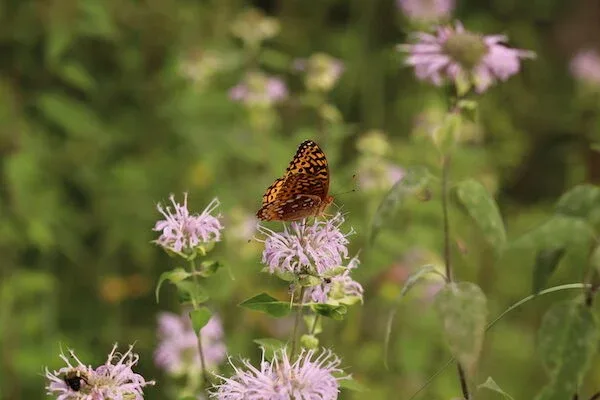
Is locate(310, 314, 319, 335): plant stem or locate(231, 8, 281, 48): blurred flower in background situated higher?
locate(231, 8, 281, 48): blurred flower in background

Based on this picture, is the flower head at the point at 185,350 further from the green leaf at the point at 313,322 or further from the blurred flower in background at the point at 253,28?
the blurred flower in background at the point at 253,28

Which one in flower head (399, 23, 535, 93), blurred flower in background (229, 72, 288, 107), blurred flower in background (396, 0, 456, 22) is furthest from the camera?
blurred flower in background (396, 0, 456, 22)

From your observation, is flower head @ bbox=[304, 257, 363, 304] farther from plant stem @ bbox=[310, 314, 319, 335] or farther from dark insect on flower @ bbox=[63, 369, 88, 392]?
dark insect on flower @ bbox=[63, 369, 88, 392]

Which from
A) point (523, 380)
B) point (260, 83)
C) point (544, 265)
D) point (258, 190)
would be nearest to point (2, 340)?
point (258, 190)

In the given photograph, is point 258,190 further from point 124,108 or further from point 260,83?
point 124,108

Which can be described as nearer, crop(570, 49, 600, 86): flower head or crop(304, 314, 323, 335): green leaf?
crop(304, 314, 323, 335): green leaf

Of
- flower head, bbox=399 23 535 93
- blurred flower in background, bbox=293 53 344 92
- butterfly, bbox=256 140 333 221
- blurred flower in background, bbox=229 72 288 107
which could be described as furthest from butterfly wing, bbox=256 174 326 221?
blurred flower in background, bbox=229 72 288 107

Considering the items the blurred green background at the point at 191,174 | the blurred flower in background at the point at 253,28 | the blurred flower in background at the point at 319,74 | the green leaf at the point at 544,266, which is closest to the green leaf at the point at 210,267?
the green leaf at the point at 544,266

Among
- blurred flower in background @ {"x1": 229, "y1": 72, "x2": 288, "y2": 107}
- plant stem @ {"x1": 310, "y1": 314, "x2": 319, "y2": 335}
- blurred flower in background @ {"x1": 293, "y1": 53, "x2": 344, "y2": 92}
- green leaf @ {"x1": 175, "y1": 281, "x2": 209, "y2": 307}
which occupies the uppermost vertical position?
blurred flower in background @ {"x1": 229, "y1": 72, "x2": 288, "y2": 107}
